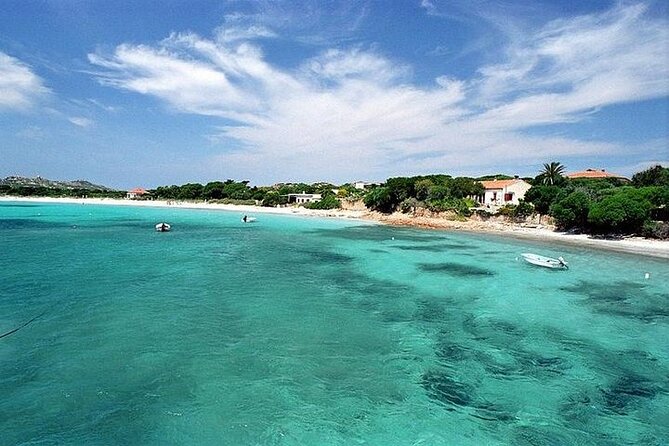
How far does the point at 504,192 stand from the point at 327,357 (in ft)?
227

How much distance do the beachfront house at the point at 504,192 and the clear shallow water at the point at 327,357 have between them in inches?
1905

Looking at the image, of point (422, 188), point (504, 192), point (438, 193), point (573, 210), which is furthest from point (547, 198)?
point (422, 188)

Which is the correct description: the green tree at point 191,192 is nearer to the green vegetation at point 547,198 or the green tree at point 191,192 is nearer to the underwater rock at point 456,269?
the green vegetation at point 547,198

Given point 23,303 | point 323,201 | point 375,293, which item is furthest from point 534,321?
point 323,201

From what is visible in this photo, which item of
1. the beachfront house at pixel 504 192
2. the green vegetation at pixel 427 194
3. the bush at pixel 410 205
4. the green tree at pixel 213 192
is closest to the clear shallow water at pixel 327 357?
the green vegetation at pixel 427 194

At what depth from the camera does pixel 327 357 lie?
40.8 ft

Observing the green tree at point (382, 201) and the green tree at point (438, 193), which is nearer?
the green tree at point (438, 193)

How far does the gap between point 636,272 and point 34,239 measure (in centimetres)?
5136

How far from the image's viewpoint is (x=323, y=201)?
294ft

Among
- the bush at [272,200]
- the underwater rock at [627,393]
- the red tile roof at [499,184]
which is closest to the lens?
the underwater rock at [627,393]

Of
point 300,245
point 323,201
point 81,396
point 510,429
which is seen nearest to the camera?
point 510,429

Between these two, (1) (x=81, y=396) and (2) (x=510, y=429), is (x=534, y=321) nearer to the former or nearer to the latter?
(2) (x=510, y=429)

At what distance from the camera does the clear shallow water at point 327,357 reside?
8867 millimetres

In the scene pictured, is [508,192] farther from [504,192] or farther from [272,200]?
[272,200]
